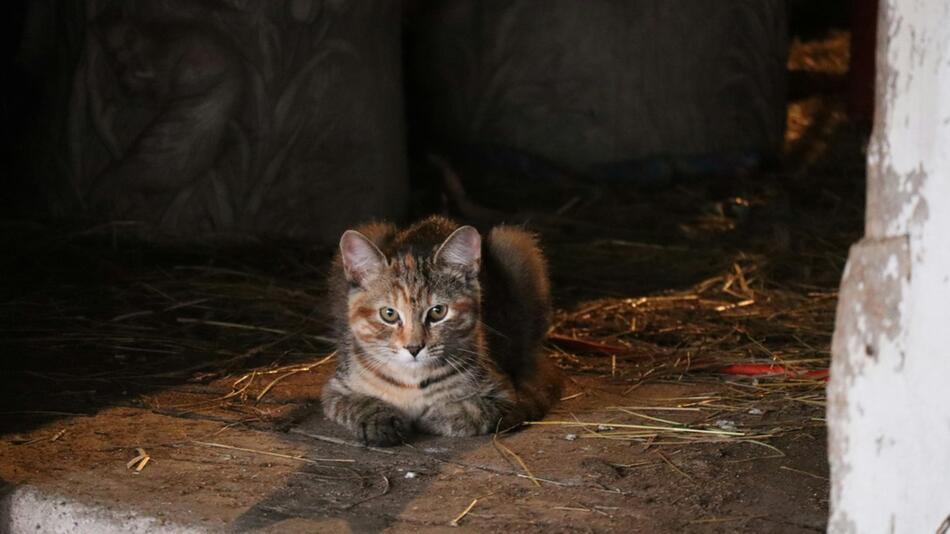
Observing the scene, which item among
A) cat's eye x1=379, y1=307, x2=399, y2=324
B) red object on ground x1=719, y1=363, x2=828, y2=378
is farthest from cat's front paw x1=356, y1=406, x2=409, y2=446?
red object on ground x1=719, y1=363, x2=828, y2=378

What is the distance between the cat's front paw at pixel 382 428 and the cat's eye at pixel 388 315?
329 millimetres

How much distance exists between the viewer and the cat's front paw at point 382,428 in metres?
4.82

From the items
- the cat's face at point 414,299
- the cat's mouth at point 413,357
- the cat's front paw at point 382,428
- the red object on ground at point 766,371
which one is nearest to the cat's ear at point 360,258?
the cat's face at point 414,299

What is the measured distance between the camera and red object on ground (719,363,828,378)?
564 cm

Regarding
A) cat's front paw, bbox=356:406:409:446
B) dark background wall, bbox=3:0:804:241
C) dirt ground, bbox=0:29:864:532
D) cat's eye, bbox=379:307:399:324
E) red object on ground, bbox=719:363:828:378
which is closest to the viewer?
dirt ground, bbox=0:29:864:532

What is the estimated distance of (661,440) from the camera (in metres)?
4.88

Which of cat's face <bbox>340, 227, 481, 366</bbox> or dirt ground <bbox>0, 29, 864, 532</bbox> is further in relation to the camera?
cat's face <bbox>340, 227, 481, 366</bbox>

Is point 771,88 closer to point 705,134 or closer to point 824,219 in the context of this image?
point 705,134

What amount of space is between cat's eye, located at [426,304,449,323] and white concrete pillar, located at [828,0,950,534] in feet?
5.96

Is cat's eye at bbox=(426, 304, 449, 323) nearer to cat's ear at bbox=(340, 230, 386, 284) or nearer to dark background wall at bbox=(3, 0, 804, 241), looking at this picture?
cat's ear at bbox=(340, 230, 386, 284)

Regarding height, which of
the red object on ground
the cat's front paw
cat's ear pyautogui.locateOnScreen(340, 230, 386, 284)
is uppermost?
cat's ear pyautogui.locateOnScreen(340, 230, 386, 284)

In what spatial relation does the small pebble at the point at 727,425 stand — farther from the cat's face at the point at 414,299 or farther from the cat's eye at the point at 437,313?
the cat's eye at the point at 437,313

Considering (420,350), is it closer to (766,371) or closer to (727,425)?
(727,425)

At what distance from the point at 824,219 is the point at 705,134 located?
1.26m
